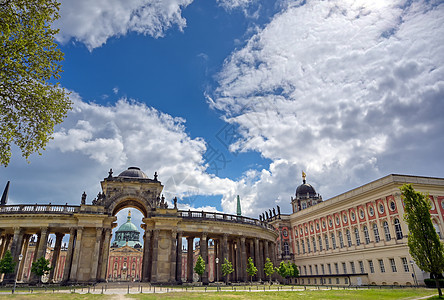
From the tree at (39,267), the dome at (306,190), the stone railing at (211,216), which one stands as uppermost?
the dome at (306,190)

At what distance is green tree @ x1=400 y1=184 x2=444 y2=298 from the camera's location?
1198 inches

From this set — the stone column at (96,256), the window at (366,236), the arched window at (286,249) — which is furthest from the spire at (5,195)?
the window at (366,236)

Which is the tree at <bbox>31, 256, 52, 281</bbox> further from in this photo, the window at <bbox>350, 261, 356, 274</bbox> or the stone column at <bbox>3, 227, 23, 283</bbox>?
the window at <bbox>350, 261, 356, 274</bbox>

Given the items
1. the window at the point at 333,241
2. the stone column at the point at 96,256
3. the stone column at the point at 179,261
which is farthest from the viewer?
the window at the point at 333,241

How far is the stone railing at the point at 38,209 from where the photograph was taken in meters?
48.3

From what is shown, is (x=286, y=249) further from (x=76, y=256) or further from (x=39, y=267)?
(x=39, y=267)

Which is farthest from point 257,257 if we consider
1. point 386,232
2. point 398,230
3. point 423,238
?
point 423,238

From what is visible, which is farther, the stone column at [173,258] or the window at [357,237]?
the window at [357,237]

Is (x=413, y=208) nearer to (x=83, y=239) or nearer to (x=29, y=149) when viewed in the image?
(x=29, y=149)

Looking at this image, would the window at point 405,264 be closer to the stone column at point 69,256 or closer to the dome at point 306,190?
the dome at point 306,190

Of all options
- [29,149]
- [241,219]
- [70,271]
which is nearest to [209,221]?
[241,219]

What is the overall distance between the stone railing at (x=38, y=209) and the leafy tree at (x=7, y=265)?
7339mm

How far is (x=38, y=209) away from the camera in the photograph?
163 ft

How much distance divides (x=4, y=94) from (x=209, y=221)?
41.3 m
